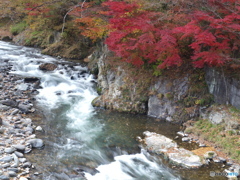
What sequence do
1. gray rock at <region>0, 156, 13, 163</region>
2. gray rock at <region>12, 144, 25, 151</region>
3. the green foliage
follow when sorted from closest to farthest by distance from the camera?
gray rock at <region>0, 156, 13, 163</region> < gray rock at <region>12, 144, 25, 151</region> < the green foliage

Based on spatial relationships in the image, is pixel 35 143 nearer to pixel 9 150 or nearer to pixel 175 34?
pixel 9 150

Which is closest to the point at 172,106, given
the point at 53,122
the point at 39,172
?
the point at 53,122

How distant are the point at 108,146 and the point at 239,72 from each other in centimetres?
530

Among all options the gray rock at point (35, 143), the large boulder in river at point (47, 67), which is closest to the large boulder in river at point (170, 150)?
the gray rock at point (35, 143)

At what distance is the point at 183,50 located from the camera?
9195 mm

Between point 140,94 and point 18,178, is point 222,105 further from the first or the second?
point 18,178

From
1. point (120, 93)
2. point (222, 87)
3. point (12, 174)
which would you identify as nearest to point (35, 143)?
point (12, 174)

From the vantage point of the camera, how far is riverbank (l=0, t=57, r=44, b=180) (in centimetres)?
567

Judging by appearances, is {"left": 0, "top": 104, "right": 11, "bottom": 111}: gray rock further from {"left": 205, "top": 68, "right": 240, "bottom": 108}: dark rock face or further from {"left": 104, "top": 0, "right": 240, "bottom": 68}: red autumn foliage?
{"left": 205, "top": 68, "right": 240, "bottom": 108}: dark rock face

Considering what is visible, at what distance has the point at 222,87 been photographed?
859 cm

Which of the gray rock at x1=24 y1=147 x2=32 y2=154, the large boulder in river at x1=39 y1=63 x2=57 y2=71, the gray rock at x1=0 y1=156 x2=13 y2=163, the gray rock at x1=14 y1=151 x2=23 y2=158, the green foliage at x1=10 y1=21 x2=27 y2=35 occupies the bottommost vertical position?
the gray rock at x1=24 y1=147 x2=32 y2=154

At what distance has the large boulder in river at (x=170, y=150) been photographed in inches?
265

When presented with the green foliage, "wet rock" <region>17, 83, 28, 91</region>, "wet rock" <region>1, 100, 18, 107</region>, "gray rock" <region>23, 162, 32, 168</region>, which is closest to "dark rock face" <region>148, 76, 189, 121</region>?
"gray rock" <region>23, 162, 32, 168</region>

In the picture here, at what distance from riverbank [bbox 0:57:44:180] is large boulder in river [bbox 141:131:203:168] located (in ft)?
11.7
